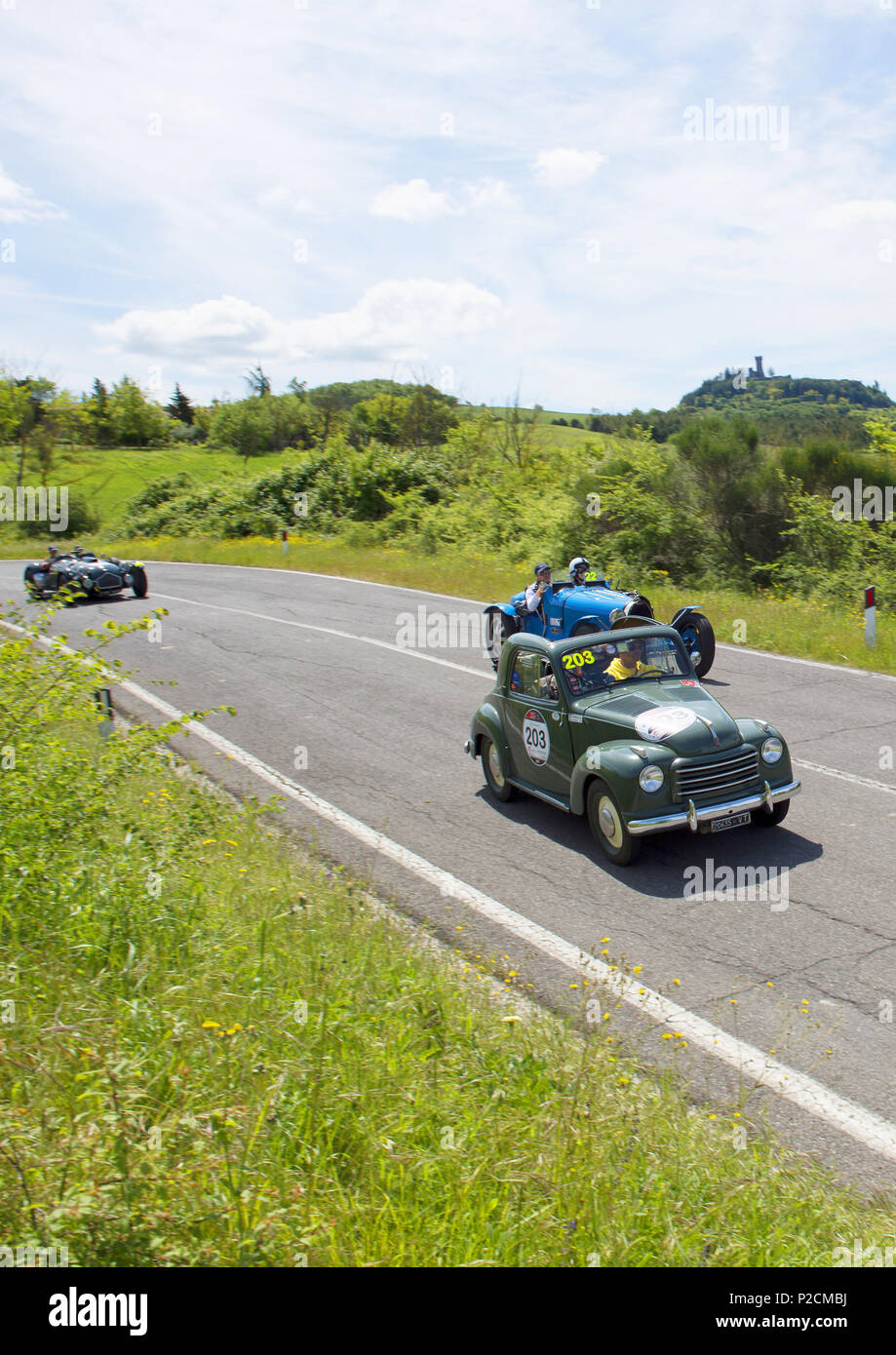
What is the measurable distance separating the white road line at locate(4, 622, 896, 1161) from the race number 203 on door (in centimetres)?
133

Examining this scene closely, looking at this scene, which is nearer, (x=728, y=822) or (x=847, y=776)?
(x=728, y=822)

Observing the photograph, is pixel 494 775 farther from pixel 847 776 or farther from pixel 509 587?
pixel 509 587

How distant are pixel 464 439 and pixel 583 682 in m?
34.9

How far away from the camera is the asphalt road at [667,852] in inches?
A: 177

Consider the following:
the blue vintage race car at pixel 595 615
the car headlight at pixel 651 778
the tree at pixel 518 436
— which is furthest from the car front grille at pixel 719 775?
the tree at pixel 518 436

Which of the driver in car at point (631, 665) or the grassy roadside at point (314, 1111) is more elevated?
the driver in car at point (631, 665)

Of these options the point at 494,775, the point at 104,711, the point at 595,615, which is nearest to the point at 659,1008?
the point at 494,775

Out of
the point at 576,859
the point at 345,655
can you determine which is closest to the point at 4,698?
the point at 576,859

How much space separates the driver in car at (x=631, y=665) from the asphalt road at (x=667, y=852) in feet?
4.06

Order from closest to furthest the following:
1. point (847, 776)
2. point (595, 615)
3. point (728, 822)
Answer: point (728, 822) < point (847, 776) < point (595, 615)

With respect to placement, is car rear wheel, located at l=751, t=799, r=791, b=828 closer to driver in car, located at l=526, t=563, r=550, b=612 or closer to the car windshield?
the car windshield

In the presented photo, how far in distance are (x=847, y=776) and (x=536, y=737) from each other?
9.10ft

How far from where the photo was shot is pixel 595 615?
465 inches

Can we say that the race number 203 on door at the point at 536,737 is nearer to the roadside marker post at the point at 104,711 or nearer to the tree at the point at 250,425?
the roadside marker post at the point at 104,711
